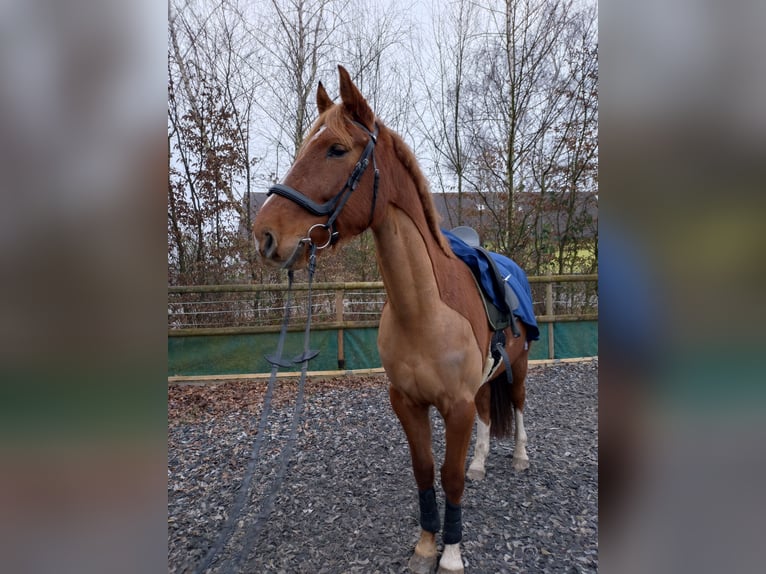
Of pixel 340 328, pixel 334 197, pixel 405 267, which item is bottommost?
pixel 340 328

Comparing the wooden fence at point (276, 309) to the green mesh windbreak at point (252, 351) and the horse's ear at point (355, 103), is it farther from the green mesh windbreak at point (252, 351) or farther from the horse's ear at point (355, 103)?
the horse's ear at point (355, 103)

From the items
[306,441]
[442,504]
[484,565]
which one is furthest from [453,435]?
[306,441]

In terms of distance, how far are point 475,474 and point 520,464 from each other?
46 cm

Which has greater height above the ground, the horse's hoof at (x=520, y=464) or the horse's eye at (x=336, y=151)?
the horse's eye at (x=336, y=151)

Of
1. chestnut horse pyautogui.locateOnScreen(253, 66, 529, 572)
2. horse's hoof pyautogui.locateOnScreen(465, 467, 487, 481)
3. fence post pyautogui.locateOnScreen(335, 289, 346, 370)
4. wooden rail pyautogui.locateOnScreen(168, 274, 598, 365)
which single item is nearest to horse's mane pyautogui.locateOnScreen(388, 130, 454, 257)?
chestnut horse pyautogui.locateOnScreen(253, 66, 529, 572)

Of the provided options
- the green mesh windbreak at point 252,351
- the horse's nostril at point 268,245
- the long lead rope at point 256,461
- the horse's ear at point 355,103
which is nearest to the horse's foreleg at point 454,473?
the long lead rope at point 256,461

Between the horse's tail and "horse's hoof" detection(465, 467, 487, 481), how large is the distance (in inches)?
14.4

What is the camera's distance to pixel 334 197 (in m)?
1.53

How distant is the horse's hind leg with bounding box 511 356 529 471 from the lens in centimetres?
323

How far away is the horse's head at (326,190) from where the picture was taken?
1.40 metres

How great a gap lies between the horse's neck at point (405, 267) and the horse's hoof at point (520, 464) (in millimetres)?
2160

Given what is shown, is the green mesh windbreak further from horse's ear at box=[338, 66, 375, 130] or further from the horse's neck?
horse's ear at box=[338, 66, 375, 130]

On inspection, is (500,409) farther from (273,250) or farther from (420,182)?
(273,250)

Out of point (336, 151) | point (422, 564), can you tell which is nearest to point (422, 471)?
point (422, 564)
